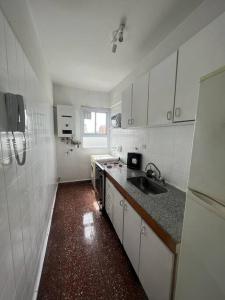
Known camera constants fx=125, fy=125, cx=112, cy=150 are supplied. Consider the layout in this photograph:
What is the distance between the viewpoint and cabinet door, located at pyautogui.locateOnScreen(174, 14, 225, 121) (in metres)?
0.81

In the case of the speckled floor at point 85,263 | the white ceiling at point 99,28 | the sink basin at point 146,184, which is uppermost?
the white ceiling at point 99,28

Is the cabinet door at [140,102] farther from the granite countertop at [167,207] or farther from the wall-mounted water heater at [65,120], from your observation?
the wall-mounted water heater at [65,120]

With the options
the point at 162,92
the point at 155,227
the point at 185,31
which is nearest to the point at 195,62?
the point at 162,92

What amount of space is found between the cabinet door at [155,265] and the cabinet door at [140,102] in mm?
1180

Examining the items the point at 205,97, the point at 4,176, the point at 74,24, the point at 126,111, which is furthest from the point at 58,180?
the point at 205,97

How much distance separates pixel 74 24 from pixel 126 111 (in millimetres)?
1180

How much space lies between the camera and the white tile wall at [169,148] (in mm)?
1359

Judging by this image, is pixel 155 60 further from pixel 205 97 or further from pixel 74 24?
pixel 205 97

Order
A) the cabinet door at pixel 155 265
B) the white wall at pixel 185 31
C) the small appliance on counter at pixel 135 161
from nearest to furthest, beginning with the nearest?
the cabinet door at pixel 155 265 → the white wall at pixel 185 31 → the small appliance on counter at pixel 135 161

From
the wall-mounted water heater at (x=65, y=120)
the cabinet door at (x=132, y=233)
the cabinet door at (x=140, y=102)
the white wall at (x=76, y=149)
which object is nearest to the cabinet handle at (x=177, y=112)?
the cabinet door at (x=140, y=102)

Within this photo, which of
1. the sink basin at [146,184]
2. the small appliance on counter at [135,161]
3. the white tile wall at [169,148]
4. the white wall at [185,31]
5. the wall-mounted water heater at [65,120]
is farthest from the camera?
the wall-mounted water heater at [65,120]

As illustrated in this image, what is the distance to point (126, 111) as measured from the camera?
6.60ft

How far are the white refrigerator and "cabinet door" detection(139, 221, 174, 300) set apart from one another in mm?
158

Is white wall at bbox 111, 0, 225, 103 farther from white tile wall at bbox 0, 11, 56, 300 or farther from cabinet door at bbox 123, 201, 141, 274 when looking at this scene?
cabinet door at bbox 123, 201, 141, 274
